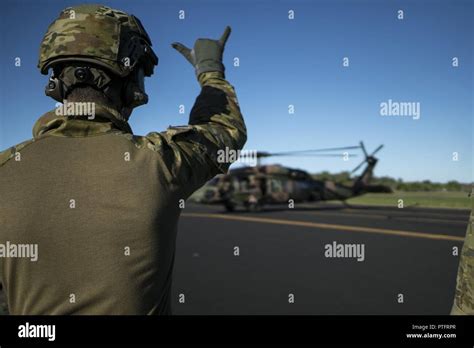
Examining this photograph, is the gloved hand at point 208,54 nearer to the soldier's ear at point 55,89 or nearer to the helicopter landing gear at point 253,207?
the soldier's ear at point 55,89

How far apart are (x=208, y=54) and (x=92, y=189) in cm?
65

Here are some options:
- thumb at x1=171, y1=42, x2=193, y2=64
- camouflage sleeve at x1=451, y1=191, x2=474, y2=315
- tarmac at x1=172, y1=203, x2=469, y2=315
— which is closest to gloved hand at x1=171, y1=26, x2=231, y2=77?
thumb at x1=171, y1=42, x2=193, y2=64

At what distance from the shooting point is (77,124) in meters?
0.98

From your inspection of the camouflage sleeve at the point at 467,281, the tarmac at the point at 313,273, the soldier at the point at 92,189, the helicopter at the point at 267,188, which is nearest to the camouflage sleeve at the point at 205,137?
the soldier at the point at 92,189

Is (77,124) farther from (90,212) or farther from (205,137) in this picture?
(205,137)

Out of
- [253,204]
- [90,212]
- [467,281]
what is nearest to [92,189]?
[90,212]

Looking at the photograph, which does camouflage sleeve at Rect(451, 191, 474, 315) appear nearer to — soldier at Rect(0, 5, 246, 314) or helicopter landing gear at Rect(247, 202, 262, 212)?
soldier at Rect(0, 5, 246, 314)

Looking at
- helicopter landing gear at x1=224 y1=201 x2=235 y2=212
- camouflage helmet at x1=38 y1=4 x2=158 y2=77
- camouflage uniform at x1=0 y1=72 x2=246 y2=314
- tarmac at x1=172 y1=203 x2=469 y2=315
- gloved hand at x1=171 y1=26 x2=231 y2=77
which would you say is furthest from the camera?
helicopter landing gear at x1=224 y1=201 x2=235 y2=212

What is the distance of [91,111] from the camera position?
39.6 inches

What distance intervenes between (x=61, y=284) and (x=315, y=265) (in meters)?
6.04

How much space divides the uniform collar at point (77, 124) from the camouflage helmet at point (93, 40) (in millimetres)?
132

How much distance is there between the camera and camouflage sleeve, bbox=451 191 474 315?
1389 mm

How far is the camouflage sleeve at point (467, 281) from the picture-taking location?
4.56 feet

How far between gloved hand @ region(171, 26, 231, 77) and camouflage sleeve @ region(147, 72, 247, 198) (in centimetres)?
3
